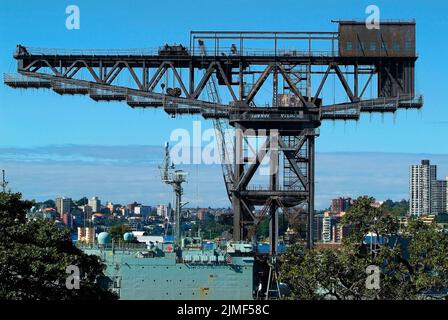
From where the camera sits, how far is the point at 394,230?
46.3 m

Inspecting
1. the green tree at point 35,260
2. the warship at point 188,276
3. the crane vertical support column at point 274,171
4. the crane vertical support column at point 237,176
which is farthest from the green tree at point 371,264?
the crane vertical support column at point 274,171

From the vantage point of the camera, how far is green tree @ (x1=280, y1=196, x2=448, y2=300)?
43281 mm

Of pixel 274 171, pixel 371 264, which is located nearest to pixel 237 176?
pixel 274 171

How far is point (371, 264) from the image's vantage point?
43312 mm

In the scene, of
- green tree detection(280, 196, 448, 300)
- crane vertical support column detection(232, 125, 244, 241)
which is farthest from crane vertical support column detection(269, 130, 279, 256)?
green tree detection(280, 196, 448, 300)

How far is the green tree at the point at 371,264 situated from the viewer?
43.3 m

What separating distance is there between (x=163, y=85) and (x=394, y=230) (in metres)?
22.5

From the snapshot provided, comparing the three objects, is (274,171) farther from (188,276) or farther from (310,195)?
(188,276)

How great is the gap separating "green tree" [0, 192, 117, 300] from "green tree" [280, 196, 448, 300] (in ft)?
36.0

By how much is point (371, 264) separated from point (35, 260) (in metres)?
17.5

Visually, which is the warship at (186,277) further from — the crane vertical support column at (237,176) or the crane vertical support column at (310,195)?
the crane vertical support column at (310,195)

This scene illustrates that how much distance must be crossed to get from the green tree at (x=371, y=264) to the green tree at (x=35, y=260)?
36.0 ft
